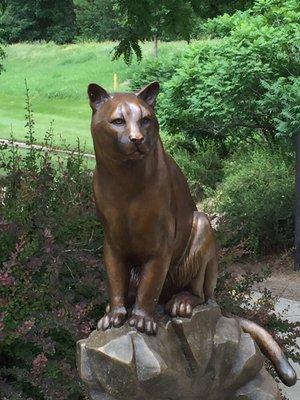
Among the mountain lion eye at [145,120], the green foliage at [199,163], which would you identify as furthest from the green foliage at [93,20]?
the mountain lion eye at [145,120]

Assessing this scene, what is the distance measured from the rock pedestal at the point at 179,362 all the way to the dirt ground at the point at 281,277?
4186 millimetres

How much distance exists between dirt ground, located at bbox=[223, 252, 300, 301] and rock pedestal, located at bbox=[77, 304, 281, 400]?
4.19 m

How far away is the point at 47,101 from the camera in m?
30.3

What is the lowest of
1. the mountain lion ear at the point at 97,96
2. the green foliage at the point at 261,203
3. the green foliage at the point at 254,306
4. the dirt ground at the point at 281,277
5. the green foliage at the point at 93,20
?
the green foliage at the point at 93,20

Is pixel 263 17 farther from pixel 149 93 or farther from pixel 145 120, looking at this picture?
pixel 145 120

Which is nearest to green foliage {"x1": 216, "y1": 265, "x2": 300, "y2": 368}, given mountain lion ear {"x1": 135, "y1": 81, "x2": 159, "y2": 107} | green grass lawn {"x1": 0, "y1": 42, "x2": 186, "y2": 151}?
mountain lion ear {"x1": 135, "y1": 81, "x2": 159, "y2": 107}

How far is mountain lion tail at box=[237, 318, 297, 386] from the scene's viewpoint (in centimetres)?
334

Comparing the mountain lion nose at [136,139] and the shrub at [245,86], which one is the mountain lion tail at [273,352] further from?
the shrub at [245,86]

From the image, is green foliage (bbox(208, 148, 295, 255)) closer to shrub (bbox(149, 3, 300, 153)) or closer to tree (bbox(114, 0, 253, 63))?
shrub (bbox(149, 3, 300, 153))

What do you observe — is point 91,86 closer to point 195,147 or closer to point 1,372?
point 1,372

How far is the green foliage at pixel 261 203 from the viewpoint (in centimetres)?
898

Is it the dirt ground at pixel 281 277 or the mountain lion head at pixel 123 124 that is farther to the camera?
the dirt ground at pixel 281 277

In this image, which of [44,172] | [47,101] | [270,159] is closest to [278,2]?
[270,159]

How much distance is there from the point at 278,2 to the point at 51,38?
33676mm
